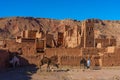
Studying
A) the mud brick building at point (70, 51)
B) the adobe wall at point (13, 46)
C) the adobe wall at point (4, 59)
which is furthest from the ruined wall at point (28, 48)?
the adobe wall at point (4, 59)

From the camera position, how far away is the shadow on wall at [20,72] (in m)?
27.5

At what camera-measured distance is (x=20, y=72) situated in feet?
101

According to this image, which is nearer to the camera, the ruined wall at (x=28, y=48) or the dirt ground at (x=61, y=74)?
the dirt ground at (x=61, y=74)

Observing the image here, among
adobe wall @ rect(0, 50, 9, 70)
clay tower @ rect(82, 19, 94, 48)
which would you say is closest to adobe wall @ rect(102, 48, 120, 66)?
clay tower @ rect(82, 19, 94, 48)

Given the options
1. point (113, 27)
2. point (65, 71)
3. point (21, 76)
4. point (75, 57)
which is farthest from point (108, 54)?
point (113, 27)

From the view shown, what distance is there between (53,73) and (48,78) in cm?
324

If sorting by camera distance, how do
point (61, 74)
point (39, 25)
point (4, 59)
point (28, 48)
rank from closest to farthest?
point (61, 74) → point (4, 59) → point (28, 48) → point (39, 25)

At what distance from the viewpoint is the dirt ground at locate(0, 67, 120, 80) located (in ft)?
92.8

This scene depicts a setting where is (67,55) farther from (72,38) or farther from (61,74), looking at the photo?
(72,38)

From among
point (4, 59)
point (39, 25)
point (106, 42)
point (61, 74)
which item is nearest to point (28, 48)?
point (4, 59)

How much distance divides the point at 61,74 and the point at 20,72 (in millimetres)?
3566

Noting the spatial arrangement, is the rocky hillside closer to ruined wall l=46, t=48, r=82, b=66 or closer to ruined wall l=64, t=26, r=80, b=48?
ruined wall l=64, t=26, r=80, b=48

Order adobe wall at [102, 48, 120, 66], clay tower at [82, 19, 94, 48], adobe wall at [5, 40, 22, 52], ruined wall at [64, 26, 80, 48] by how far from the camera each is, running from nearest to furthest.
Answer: adobe wall at [102, 48, 120, 66] < adobe wall at [5, 40, 22, 52] < clay tower at [82, 19, 94, 48] < ruined wall at [64, 26, 80, 48]

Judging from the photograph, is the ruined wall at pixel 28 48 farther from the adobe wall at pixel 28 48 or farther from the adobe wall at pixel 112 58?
the adobe wall at pixel 112 58
